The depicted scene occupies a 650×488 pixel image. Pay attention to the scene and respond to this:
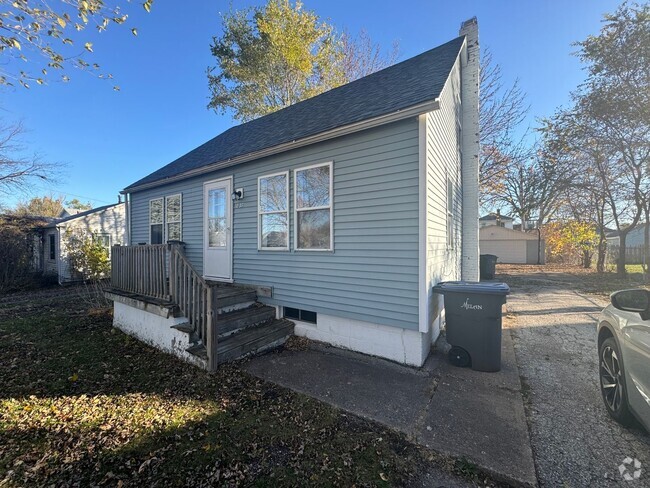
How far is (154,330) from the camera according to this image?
5016 mm

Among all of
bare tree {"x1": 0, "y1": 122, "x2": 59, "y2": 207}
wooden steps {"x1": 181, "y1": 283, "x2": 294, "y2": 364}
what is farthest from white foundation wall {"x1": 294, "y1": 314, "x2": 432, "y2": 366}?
bare tree {"x1": 0, "y1": 122, "x2": 59, "y2": 207}

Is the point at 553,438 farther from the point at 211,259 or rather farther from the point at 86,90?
the point at 86,90

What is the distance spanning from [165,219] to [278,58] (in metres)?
10.3

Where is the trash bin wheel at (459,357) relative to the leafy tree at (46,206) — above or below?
Answer: below

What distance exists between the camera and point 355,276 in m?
4.51

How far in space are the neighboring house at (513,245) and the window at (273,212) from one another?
24712mm

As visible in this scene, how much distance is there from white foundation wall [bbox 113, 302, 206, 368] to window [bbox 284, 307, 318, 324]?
176cm

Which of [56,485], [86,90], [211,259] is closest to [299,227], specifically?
[211,259]

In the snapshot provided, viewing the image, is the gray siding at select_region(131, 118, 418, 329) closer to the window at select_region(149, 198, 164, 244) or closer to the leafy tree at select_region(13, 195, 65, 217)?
the window at select_region(149, 198, 164, 244)

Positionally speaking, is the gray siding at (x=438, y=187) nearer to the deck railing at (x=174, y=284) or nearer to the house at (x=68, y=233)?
the deck railing at (x=174, y=284)

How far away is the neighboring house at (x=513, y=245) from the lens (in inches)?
950

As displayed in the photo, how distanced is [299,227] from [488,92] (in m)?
13.5

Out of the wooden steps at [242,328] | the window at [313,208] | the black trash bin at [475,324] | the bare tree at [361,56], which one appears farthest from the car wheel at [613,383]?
the bare tree at [361,56]

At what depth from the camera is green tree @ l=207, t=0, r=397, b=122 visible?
13539 millimetres
